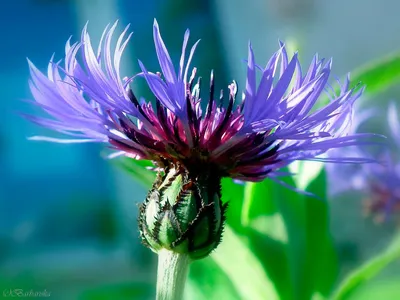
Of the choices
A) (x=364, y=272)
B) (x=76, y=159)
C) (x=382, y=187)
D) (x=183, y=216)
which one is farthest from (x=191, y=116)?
(x=76, y=159)

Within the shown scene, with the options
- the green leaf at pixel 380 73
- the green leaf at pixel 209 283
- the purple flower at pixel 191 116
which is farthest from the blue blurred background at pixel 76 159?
the purple flower at pixel 191 116

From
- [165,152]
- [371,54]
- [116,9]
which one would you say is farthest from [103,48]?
[116,9]

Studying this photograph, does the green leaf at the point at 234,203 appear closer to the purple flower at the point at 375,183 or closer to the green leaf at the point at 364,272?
the green leaf at the point at 364,272

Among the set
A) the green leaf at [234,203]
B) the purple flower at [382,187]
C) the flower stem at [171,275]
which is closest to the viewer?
the flower stem at [171,275]

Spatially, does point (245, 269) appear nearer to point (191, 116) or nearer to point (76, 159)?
point (191, 116)

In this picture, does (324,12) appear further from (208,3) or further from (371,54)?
(208,3)
